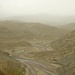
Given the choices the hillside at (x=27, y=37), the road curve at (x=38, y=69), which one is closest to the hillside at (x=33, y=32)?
the hillside at (x=27, y=37)

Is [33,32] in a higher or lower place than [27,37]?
higher

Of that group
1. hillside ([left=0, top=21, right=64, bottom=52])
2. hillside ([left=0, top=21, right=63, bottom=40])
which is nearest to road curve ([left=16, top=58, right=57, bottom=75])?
hillside ([left=0, top=21, right=64, bottom=52])

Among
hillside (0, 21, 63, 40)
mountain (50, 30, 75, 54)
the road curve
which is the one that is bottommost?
the road curve

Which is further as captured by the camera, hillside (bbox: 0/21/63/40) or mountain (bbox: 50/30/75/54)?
hillside (bbox: 0/21/63/40)

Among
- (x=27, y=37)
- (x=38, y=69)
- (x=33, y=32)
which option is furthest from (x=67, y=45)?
(x=33, y=32)

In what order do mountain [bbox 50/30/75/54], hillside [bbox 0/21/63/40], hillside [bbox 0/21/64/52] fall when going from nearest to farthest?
mountain [bbox 50/30/75/54] → hillside [bbox 0/21/64/52] → hillside [bbox 0/21/63/40]

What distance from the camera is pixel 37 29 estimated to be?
160500 millimetres

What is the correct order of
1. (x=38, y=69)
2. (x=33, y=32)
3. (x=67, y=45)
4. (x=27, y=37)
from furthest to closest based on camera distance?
(x=33, y=32) → (x=27, y=37) → (x=67, y=45) → (x=38, y=69)

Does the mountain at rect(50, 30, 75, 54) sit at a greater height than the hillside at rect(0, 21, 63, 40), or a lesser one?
lesser

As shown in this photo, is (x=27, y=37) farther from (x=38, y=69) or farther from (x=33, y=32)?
(x=38, y=69)

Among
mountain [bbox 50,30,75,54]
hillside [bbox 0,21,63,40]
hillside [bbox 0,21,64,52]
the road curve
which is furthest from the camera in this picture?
hillside [bbox 0,21,63,40]

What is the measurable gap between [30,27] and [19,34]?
27.8 m

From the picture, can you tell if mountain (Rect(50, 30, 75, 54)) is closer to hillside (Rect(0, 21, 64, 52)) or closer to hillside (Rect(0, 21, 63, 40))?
hillside (Rect(0, 21, 64, 52))

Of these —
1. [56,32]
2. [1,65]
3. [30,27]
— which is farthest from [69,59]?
[30,27]
